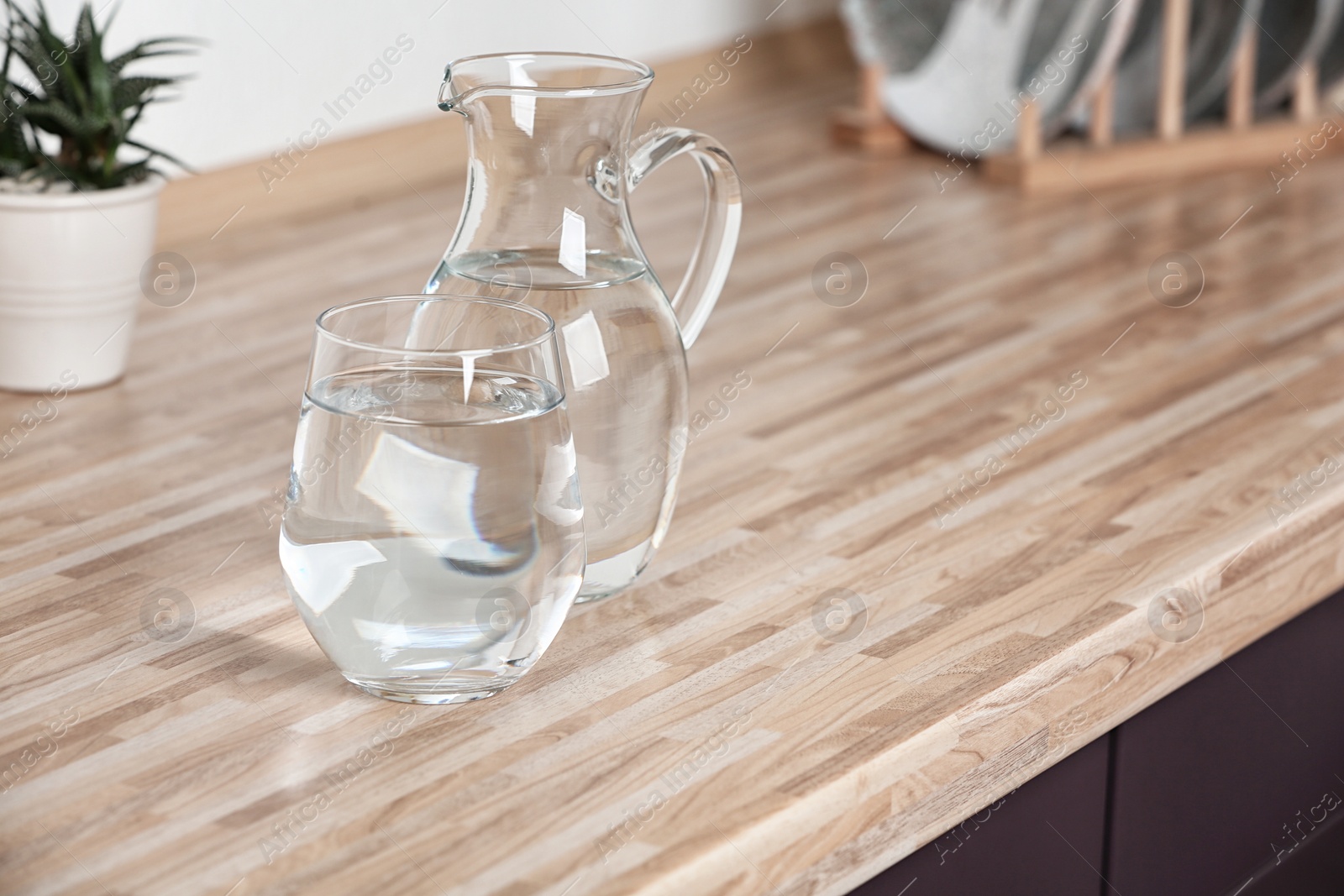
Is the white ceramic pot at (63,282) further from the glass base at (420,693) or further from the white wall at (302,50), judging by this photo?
the glass base at (420,693)

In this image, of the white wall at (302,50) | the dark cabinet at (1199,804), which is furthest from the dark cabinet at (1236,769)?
the white wall at (302,50)

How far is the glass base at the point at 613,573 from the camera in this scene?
67 centimetres

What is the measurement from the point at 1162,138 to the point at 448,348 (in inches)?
55.6

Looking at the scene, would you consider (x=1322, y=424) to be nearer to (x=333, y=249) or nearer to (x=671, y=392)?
(x=671, y=392)

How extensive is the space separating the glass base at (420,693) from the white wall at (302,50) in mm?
957

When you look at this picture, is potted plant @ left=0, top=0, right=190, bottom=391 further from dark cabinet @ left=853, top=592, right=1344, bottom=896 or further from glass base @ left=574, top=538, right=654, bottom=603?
dark cabinet @ left=853, top=592, right=1344, bottom=896

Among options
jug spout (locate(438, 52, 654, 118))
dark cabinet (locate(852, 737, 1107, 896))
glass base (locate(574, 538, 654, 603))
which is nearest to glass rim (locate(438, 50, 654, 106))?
jug spout (locate(438, 52, 654, 118))

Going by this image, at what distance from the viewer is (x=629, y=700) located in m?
0.61

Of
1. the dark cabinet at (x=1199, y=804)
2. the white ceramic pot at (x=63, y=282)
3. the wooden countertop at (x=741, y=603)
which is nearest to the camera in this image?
the wooden countertop at (x=741, y=603)

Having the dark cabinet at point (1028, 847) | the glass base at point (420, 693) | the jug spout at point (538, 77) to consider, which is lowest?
the dark cabinet at point (1028, 847)

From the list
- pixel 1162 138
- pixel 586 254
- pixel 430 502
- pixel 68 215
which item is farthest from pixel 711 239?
pixel 1162 138

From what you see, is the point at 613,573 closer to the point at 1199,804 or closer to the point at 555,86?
the point at 555,86

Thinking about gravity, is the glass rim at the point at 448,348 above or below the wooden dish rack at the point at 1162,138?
above

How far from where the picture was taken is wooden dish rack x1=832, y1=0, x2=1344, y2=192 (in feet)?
5.58
